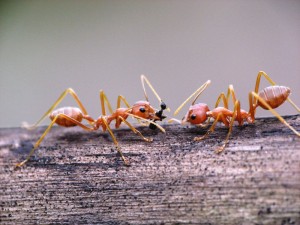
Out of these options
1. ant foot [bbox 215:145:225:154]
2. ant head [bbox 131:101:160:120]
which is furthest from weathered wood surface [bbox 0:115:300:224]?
→ ant head [bbox 131:101:160:120]

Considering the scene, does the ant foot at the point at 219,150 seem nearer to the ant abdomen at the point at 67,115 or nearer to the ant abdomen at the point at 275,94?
the ant abdomen at the point at 275,94

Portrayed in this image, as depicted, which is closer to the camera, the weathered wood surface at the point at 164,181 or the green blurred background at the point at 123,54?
the weathered wood surface at the point at 164,181

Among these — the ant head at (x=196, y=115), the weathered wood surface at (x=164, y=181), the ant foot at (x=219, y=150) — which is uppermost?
the ant head at (x=196, y=115)

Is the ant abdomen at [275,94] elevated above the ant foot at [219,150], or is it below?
above

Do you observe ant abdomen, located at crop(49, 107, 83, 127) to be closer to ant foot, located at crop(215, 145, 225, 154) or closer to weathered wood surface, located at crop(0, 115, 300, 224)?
weathered wood surface, located at crop(0, 115, 300, 224)

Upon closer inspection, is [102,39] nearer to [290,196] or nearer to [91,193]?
[91,193]

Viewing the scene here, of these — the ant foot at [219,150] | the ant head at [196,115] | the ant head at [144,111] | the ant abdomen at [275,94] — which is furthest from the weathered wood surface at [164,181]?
the ant head at [144,111]

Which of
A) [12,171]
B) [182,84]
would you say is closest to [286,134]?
A: [12,171]

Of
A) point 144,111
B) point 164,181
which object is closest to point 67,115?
point 144,111
